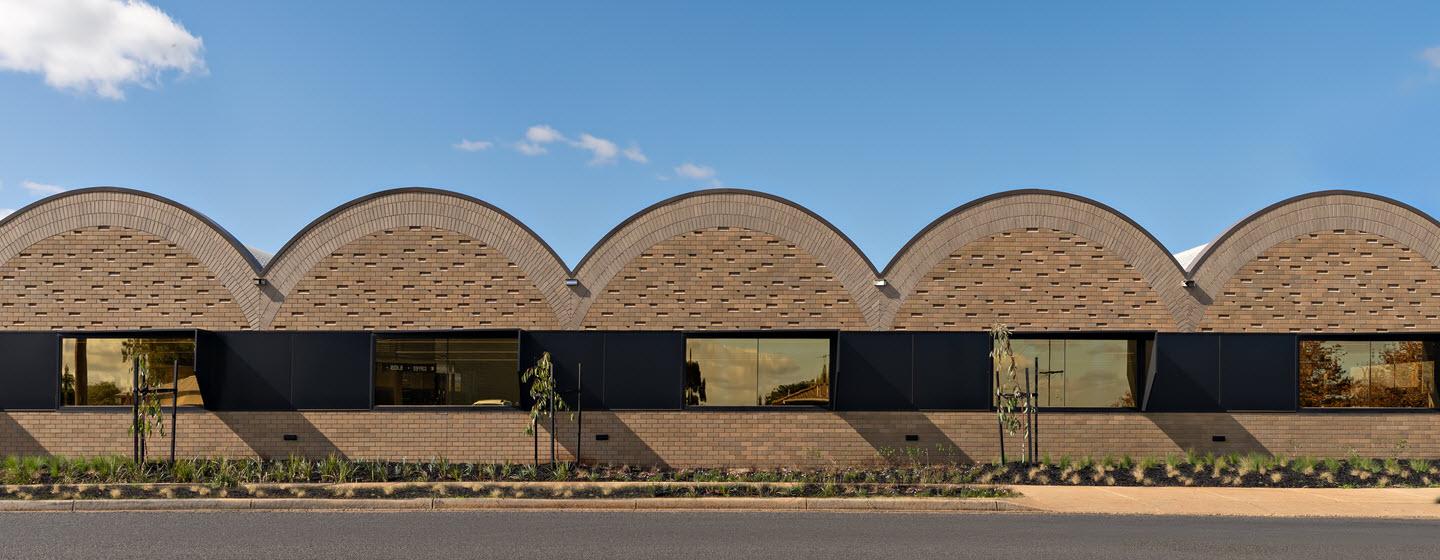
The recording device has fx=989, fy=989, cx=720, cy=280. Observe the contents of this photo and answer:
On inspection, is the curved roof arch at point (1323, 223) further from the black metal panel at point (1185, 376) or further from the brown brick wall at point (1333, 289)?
the black metal panel at point (1185, 376)

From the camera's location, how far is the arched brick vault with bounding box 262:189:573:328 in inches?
782

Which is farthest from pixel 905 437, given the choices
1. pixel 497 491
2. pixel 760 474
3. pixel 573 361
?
pixel 497 491

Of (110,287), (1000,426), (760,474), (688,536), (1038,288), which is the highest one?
(1038,288)

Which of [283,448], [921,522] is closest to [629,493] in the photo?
[921,522]

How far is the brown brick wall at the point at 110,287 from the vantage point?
19.9 metres

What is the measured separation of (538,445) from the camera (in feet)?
64.0

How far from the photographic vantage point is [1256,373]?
20.0 m

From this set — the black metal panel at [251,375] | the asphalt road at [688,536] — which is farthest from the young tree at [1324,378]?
the black metal panel at [251,375]

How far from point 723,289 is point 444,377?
5.83 meters

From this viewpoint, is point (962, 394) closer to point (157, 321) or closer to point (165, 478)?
point (165, 478)

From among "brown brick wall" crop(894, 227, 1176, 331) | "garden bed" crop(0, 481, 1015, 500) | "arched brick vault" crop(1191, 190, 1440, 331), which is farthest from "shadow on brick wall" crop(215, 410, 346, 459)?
"arched brick vault" crop(1191, 190, 1440, 331)

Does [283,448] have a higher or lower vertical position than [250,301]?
lower

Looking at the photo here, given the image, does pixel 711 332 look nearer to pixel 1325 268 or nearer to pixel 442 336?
pixel 442 336

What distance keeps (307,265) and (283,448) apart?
12.0ft
